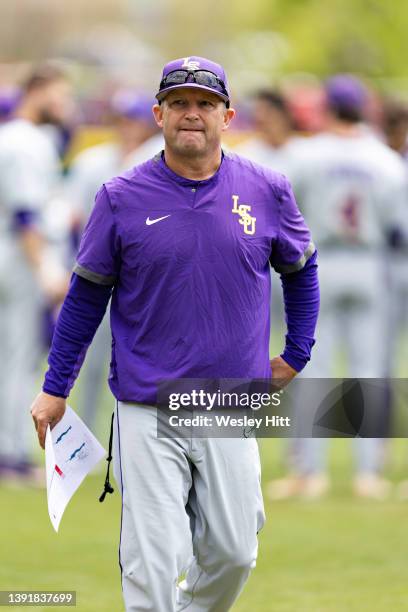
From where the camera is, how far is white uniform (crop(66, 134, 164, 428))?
11.0 metres

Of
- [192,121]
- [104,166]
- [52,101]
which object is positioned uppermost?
[52,101]

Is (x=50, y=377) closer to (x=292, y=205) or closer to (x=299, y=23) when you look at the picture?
(x=292, y=205)

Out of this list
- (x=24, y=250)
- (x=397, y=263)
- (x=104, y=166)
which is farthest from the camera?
(x=397, y=263)

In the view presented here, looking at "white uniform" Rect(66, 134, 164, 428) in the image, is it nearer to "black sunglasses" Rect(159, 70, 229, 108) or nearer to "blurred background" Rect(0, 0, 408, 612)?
"blurred background" Rect(0, 0, 408, 612)

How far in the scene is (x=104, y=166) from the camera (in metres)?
11.1

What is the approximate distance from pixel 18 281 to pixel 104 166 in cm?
113

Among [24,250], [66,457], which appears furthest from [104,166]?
[66,457]

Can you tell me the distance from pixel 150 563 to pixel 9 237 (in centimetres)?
547

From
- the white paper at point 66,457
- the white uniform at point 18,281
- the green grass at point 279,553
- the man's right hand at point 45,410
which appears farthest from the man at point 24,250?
the man's right hand at point 45,410

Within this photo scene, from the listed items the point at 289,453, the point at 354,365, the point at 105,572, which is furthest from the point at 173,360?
the point at 289,453

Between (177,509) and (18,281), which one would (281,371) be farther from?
(18,281)

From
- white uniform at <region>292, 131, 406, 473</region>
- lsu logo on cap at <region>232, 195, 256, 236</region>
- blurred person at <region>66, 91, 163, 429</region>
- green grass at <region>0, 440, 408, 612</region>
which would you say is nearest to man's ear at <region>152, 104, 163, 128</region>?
lsu logo on cap at <region>232, 195, 256, 236</region>

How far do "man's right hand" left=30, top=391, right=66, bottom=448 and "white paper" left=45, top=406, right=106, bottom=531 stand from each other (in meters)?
0.03

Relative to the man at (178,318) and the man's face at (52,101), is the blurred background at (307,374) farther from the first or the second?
the man at (178,318)
